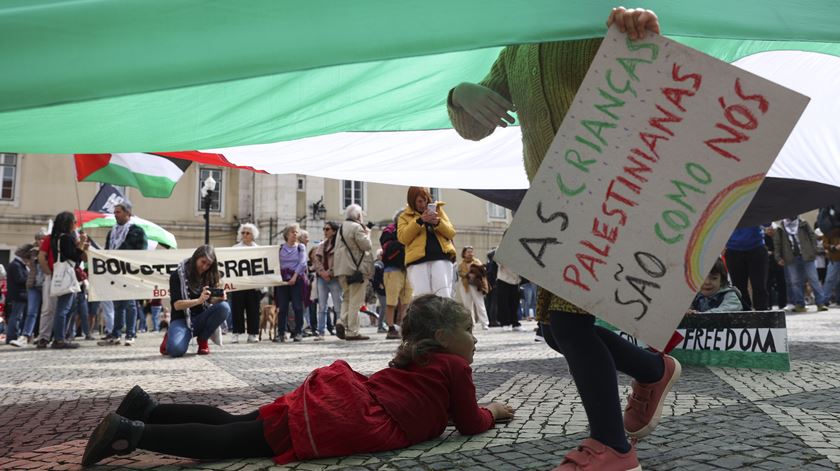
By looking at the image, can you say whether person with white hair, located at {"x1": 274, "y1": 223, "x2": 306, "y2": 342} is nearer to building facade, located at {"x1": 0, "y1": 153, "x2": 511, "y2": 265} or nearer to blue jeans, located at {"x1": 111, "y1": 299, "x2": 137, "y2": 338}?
blue jeans, located at {"x1": 111, "y1": 299, "x2": 137, "y2": 338}

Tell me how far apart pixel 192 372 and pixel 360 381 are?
3138 mm

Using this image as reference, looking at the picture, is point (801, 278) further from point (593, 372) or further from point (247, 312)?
point (593, 372)

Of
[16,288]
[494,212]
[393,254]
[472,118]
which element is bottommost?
[16,288]

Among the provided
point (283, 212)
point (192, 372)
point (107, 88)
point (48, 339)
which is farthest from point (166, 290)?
point (283, 212)

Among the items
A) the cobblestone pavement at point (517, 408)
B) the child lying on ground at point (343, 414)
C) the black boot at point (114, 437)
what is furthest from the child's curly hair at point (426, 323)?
the black boot at point (114, 437)

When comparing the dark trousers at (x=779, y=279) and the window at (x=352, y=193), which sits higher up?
the window at (x=352, y=193)

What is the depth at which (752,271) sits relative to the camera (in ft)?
22.8

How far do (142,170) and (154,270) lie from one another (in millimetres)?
4252

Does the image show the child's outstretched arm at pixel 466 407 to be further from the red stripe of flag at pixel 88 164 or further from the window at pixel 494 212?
the window at pixel 494 212

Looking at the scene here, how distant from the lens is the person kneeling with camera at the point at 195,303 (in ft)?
22.0

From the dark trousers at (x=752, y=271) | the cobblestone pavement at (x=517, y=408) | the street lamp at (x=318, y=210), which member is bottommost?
the cobblestone pavement at (x=517, y=408)

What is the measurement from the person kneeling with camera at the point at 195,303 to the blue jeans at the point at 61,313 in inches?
87.4

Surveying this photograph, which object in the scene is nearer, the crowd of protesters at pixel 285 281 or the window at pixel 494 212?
the crowd of protesters at pixel 285 281

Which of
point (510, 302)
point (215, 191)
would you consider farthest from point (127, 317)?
point (215, 191)
